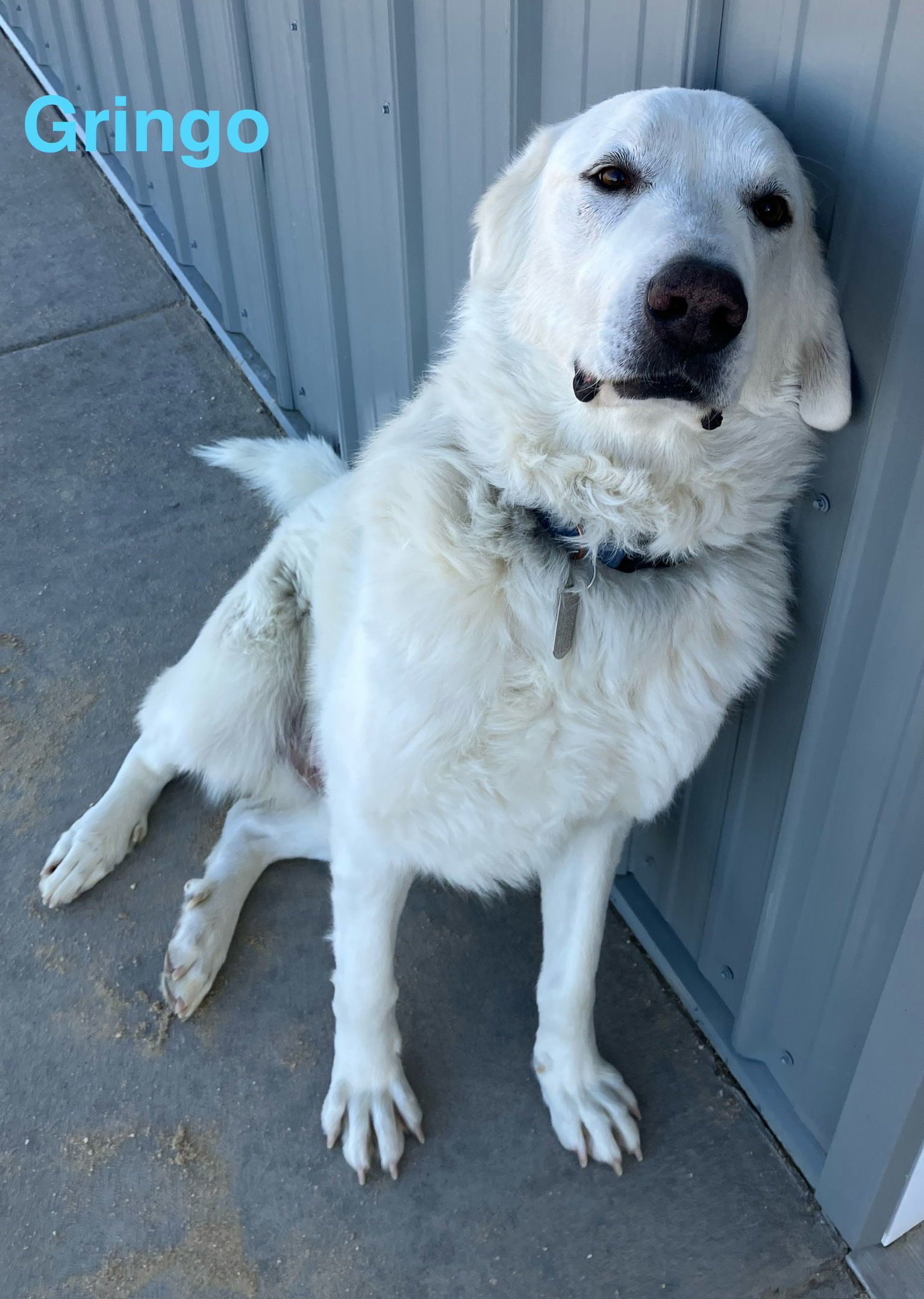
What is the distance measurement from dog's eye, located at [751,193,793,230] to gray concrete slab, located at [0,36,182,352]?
3.25 meters

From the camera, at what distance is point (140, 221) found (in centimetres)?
429

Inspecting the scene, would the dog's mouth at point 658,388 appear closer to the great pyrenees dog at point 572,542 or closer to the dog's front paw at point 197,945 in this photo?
the great pyrenees dog at point 572,542

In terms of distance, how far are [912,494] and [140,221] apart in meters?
3.91

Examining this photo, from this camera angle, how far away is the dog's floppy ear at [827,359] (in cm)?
128

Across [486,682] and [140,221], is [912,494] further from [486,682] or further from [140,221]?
[140,221]

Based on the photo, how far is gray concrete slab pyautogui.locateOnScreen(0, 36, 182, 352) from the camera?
12.9ft

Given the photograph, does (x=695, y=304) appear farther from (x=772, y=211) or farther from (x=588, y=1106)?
(x=588, y=1106)

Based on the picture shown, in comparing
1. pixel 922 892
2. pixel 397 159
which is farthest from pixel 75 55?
pixel 922 892

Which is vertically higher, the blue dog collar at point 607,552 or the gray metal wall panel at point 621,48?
the gray metal wall panel at point 621,48

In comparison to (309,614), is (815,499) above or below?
above

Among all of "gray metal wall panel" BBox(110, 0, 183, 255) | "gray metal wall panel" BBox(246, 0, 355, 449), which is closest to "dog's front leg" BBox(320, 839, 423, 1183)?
"gray metal wall panel" BBox(246, 0, 355, 449)

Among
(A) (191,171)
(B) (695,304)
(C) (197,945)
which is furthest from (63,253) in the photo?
(B) (695,304)

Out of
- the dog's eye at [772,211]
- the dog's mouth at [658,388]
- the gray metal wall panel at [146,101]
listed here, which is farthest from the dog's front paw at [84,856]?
the gray metal wall panel at [146,101]

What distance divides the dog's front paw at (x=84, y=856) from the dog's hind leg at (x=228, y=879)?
21 centimetres
